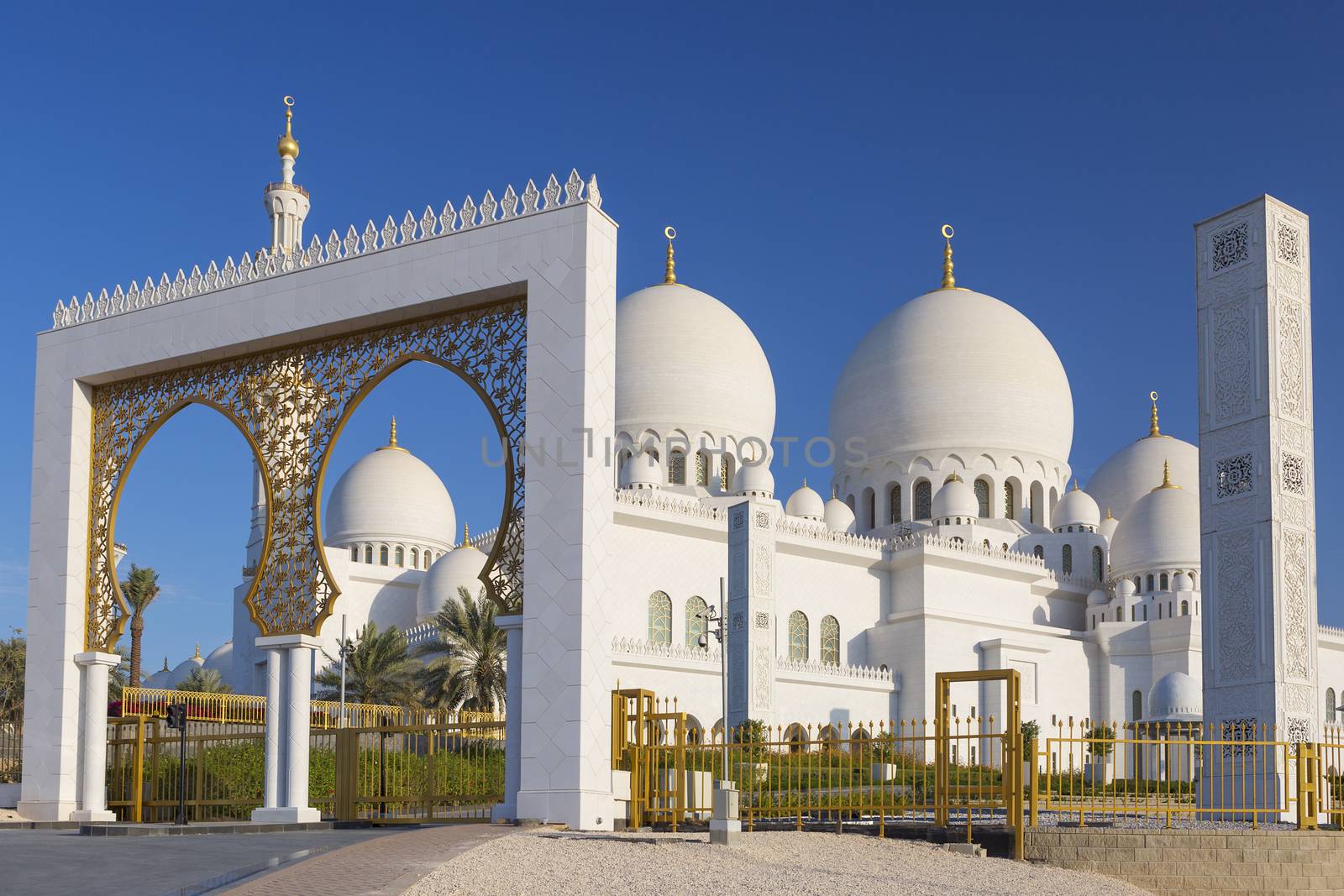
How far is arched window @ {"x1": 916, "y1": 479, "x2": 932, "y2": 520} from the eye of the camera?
130ft

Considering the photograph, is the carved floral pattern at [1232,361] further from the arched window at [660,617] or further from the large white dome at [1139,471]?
the large white dome at [1139,471]

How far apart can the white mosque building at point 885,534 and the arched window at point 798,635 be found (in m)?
0.08

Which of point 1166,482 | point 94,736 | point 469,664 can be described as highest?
point 1166,482

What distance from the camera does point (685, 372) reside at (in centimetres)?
3841

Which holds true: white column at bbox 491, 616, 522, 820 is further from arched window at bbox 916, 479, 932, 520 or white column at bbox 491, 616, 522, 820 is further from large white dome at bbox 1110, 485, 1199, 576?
arched window at bbox 916, 479, 932, 520

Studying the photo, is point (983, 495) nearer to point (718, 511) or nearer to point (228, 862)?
point (718, 511)

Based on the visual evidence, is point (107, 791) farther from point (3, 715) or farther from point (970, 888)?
point (3, 715)

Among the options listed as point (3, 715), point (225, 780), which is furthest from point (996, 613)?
point (225, 780)

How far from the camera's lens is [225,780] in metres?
14.5

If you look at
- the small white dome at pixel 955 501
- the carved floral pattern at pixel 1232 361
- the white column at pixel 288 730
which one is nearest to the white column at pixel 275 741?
the white column at pixel 288 730

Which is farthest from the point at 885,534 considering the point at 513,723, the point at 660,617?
the point at 513,723

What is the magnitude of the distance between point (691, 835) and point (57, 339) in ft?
29.8

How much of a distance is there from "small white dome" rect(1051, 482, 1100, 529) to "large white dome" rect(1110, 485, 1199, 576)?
0.68m

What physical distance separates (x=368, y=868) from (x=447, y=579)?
2668 cm
